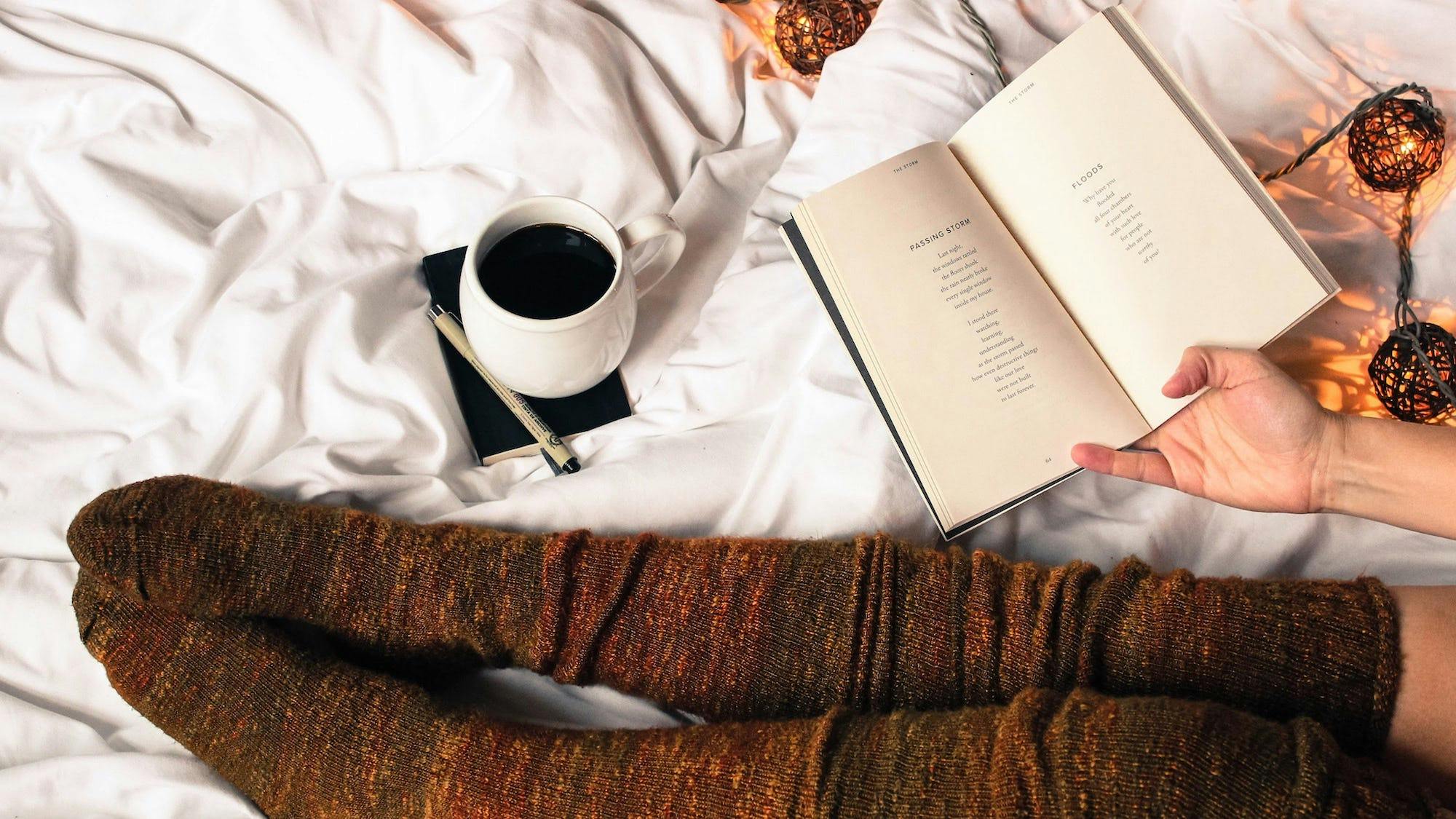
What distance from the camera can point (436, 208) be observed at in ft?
2.63

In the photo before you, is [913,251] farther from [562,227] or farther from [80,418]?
[80,418]

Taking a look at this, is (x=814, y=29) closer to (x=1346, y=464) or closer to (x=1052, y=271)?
(x=1052, y=271)

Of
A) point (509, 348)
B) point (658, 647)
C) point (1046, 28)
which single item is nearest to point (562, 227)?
point (509, 348)

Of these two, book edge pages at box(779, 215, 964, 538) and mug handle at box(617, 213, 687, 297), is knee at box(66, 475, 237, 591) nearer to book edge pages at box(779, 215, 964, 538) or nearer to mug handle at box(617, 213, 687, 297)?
mug handle at box(617, 213, 687, 297)

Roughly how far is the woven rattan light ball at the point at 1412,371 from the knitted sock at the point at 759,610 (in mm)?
208

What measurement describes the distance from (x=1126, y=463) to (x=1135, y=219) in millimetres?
178

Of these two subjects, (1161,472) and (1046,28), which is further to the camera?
(1046,28)

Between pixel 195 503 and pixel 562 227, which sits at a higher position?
pixel 562 227

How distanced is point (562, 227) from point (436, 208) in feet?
0.65

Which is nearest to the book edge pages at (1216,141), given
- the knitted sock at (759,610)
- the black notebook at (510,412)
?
the knitted sock at (759,610)

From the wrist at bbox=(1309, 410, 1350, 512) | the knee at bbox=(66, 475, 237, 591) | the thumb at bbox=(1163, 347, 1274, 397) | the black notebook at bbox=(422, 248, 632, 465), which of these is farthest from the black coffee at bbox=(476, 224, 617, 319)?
the wrist at bbox=(1309, 410, 1350, 512)

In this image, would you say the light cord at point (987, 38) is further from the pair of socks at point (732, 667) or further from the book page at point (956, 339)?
the pair of socks at point (732, 667)

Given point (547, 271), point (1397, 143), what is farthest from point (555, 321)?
point (1397, 143)

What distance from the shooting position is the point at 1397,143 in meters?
0.78
